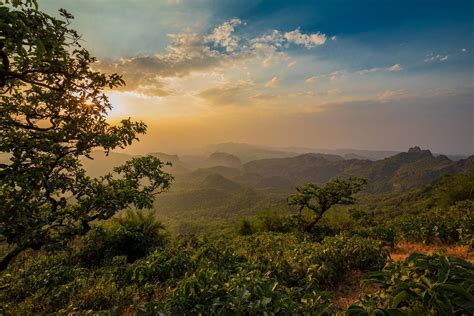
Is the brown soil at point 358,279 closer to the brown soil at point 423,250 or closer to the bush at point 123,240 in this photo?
the brown soil at point 423,250

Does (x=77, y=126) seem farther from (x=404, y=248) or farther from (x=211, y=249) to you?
(x=404, y=248)

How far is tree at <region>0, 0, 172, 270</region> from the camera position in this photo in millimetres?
4219

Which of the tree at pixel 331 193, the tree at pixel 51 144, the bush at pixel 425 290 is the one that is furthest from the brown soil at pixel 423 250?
the tree at pixel 51 144

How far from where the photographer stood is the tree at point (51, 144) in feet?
13.8

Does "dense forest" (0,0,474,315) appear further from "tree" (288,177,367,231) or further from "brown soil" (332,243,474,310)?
"tree" (288,177,367,231)

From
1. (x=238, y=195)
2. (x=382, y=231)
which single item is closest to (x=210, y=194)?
(x=238, y=195)

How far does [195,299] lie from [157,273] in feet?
11.6

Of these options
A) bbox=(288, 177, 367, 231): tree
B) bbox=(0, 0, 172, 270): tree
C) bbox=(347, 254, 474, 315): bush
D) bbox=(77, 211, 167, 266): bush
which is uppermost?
bbox=(0, 0, 172, 270): tree

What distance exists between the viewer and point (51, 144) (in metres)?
5.16

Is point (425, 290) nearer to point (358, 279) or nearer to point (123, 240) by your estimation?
point (358, 279)

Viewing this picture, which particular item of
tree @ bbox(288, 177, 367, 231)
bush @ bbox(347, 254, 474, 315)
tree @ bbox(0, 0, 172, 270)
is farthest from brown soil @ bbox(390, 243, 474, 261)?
tree @ bbox(0, 0, 172, 270)

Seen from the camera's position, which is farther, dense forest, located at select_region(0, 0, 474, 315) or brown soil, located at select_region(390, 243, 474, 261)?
brown soil, located at select_region(390, 243, 474, 261)

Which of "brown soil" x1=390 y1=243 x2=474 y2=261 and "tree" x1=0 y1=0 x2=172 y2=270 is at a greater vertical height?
"tree" x1=0 y1=0 x2=172 y2=270

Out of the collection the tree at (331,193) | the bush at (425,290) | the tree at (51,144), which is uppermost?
the tree at (51,144)
